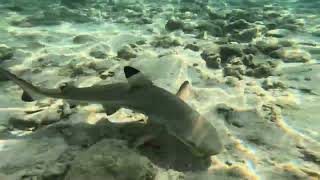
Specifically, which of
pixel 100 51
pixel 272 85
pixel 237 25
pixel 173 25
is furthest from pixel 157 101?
pixel 237 25

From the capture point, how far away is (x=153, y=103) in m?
3.60

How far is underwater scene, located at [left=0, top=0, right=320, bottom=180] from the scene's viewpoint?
133 inches

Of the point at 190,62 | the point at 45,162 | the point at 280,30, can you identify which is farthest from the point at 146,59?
the point at 280,30

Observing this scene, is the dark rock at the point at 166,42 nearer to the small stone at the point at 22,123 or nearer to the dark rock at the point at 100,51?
the dark rock at the point at 100,51

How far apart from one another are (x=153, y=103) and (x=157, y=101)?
0.15 feet

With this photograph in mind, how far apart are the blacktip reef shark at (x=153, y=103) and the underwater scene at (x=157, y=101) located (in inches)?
0.4

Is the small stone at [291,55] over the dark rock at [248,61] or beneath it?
beneath

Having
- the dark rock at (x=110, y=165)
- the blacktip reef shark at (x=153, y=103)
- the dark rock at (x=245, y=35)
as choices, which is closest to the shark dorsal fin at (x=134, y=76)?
the blacktip reef shark at (x=153, y=103)

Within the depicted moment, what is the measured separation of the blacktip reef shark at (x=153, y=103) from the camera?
3379mm

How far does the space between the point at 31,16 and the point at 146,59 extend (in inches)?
206

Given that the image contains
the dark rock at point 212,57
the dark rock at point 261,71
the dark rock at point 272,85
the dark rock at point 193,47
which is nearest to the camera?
the dark rock at point 272,85

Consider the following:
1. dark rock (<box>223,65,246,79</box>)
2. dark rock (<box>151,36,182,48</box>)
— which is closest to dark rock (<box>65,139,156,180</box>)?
dark rock (<box>223,65,246,79</box>)

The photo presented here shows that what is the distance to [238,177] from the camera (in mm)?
3402

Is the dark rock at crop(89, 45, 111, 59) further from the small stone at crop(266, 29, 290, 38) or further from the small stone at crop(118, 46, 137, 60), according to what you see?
the small stone at crop(266, 29, 290, 38)
